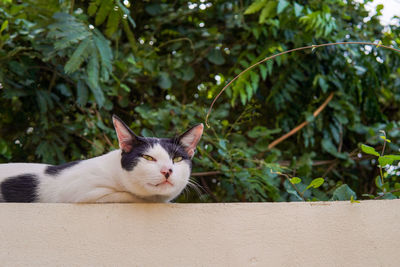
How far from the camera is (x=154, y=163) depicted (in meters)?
1.64

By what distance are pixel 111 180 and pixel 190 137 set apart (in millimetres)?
373

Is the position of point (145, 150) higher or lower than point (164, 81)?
higher

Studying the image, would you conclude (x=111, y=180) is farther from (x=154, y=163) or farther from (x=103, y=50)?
(x=103, y=50)

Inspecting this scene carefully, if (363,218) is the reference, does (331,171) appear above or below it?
below

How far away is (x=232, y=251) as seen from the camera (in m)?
1.47

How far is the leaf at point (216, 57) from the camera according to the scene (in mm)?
2990

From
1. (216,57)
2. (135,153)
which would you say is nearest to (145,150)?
(135,153)

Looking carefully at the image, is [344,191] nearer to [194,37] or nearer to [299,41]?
[299,41]

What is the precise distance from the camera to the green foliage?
96.4 inches

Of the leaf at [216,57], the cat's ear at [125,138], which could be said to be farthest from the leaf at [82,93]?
the leaf at [216,57]

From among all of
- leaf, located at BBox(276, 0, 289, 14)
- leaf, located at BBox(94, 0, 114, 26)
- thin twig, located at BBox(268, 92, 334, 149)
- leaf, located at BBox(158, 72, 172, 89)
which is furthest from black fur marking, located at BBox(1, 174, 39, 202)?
thin twig, located at BBox(268, 92, 334, 149)

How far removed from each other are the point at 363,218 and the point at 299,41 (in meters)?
1.61

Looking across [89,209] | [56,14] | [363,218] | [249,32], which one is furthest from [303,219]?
[249,32]

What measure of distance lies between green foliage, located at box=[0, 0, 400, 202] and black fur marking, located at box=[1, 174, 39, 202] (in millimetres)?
585
